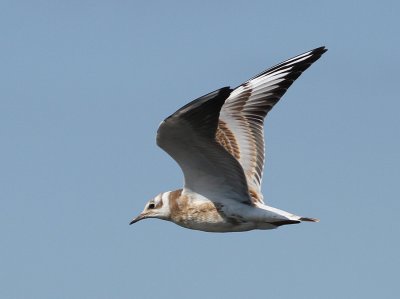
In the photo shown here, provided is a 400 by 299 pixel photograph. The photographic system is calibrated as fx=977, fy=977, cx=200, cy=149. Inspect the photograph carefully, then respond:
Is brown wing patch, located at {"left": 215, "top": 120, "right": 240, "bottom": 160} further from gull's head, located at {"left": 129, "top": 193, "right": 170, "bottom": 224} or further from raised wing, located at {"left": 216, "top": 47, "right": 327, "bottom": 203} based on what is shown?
gull's head, located at {"left": 129, "top": 193, "right": 170, "bottom": 224}

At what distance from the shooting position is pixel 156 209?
15445mm

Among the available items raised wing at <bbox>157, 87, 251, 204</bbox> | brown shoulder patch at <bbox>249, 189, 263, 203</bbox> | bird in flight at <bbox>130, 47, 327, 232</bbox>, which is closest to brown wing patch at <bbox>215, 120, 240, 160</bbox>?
bird in flight at <bbox>130, 47, 327, 232</bbox>

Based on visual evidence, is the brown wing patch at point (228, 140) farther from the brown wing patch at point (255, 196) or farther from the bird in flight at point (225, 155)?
the brown wing patch at point (255, 196)

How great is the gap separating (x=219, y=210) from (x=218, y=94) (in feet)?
9.05

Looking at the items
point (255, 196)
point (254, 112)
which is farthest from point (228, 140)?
point (255, 196)

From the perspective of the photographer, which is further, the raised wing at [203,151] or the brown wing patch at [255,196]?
the brown wing patch at [255,196]

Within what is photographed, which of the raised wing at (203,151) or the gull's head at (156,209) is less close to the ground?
the raised wing at (203,151)

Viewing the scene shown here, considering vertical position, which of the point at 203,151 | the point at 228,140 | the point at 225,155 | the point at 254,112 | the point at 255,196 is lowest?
the point at 255,196

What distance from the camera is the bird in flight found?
12914 mm

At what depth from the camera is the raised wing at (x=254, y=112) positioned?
15711 mm

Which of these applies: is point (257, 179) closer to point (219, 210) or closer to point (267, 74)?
point (219, 210)

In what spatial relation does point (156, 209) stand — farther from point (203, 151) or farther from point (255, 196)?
point (203, 151)

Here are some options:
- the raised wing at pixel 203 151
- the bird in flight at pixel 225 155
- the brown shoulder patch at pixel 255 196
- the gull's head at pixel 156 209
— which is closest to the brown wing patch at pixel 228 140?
the bird in flight at pixel 225 155

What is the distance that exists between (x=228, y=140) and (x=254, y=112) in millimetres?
882
